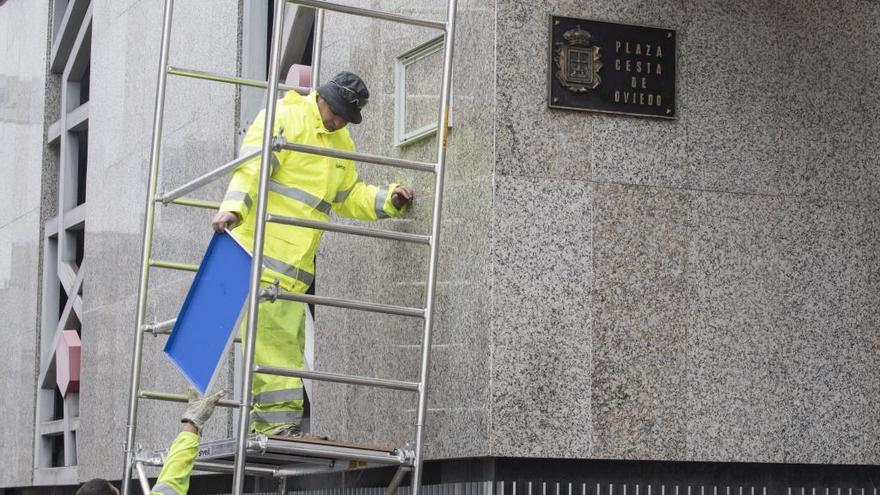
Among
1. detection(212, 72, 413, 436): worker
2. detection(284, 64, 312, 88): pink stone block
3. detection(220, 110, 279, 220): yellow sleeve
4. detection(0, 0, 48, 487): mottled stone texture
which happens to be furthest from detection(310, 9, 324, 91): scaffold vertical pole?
detection(0, 0, 48, 487): mottled stone texture

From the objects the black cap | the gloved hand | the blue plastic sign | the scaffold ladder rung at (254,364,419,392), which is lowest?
the gloved hand

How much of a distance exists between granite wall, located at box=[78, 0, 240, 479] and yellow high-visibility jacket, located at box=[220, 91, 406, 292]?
3602 mm

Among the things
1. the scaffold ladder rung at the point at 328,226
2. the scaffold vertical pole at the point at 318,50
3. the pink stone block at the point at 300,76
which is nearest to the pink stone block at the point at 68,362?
the pink stone block at the point at 300,76

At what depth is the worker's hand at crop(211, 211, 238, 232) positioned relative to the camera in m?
8.73

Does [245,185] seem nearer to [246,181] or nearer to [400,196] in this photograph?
[246,181]

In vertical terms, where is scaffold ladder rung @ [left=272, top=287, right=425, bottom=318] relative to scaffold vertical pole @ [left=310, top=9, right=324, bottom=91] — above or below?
below

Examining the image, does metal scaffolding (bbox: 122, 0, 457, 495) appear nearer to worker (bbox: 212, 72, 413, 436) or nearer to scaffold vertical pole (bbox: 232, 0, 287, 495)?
scaffold vertical pole (bbox: 232, 0, 287, 495)

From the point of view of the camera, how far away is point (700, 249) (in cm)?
935

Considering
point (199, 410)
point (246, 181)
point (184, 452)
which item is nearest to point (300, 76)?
point (246, 181)

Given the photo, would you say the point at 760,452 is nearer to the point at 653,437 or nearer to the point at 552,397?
the point at 653,437

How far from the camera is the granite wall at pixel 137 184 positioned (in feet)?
44.0

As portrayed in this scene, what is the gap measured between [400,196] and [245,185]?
1.05 meters

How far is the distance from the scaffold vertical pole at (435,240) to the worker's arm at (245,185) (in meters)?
0.94

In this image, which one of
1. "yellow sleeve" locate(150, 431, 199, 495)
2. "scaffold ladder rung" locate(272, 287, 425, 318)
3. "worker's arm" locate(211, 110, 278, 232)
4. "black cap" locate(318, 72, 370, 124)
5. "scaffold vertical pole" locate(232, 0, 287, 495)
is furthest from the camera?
"black cap" locate(318, 72, 370, 124)
